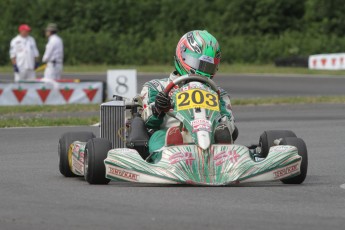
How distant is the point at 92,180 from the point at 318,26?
3223cm

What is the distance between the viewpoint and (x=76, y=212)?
7234 millimetres

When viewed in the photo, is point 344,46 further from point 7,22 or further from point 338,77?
point 7,22

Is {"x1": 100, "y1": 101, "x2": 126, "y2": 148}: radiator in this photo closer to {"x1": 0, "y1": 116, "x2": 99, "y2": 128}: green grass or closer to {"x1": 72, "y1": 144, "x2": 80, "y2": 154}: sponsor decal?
{"x1": 72, "y1": 144, "x2": 80, "y2": 154}: sponsor decal

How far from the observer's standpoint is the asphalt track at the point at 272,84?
25.5 m

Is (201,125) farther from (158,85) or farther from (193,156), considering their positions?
(158,85)

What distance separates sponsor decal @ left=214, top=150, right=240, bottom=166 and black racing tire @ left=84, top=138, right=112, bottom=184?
91 cm

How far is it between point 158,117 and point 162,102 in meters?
0.26

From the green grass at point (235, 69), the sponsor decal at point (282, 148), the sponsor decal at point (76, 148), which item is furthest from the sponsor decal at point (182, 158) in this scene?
the green grass at point (235, 69)

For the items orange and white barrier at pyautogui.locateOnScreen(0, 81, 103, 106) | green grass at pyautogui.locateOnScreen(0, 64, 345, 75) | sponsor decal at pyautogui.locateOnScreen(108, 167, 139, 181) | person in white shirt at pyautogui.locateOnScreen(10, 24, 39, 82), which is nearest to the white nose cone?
sponsor decal at pyautogui.locateOnScreen(108, 167, 139, 181)

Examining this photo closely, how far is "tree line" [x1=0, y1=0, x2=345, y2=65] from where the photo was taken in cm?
3884

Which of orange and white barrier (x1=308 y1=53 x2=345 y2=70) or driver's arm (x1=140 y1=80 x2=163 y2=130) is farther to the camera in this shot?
orange and white barrier (x1=308 y1=53 x2=345 y2=70)

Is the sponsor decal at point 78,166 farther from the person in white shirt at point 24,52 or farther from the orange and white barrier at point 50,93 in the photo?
the person in white shirt at point 24,52

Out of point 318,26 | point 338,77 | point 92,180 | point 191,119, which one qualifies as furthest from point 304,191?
point 318,26

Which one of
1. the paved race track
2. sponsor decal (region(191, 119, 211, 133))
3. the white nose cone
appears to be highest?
sponsor decal (region(191, 119, 211, 133))
